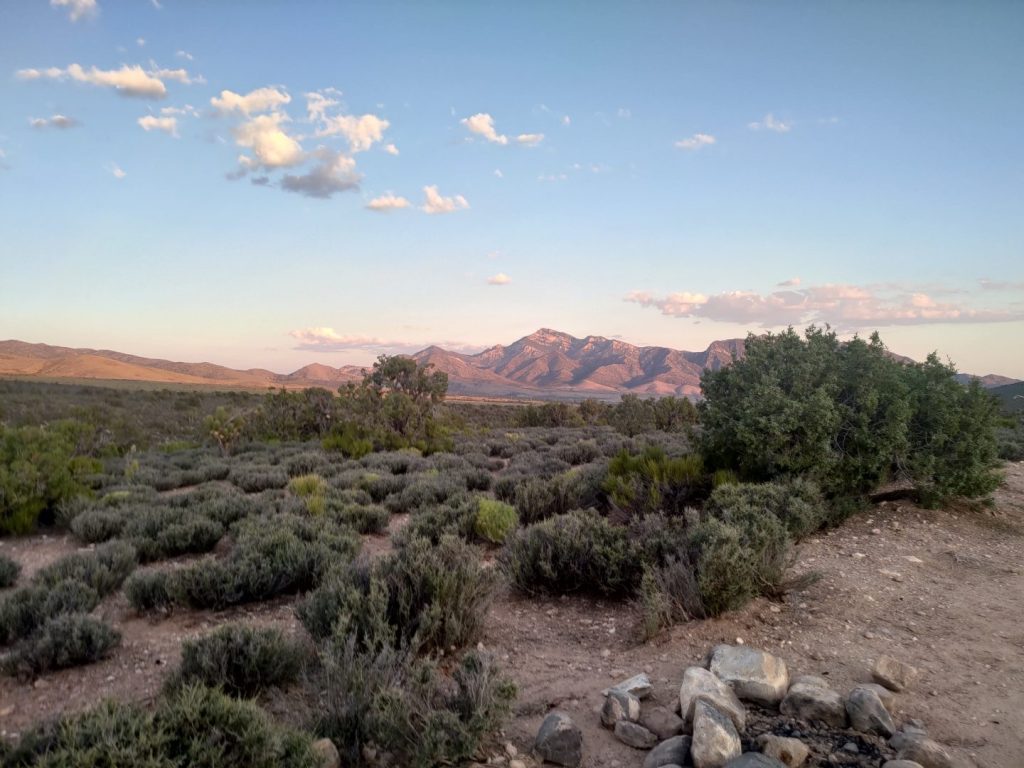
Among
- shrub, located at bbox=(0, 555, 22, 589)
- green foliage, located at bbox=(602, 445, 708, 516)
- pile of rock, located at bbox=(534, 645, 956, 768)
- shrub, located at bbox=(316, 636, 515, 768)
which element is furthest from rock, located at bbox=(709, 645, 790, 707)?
shrub, located at bbox=(0, 555, 22, 589)

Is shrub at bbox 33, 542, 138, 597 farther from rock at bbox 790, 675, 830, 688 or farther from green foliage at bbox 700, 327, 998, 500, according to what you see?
green foliage at bbox 700, 327, 998, 500

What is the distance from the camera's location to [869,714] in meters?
3.48

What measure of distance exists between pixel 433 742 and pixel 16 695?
3.19 m

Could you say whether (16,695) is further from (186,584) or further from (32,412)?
(32,412)

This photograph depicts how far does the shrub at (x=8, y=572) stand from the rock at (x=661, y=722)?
6.87 m

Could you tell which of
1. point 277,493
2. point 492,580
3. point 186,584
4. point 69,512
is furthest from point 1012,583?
point 69,512

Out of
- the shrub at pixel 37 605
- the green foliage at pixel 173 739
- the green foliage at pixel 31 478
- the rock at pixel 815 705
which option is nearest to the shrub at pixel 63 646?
the shrub at pixel 37 605

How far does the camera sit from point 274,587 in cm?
607

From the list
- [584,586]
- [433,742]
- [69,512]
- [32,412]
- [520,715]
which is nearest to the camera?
[433,742]

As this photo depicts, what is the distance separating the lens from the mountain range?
95.0 metres

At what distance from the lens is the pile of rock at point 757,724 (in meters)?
3.16

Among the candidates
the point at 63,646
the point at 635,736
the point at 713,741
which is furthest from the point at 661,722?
the point at 63,646

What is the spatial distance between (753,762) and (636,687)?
1009 millimetres

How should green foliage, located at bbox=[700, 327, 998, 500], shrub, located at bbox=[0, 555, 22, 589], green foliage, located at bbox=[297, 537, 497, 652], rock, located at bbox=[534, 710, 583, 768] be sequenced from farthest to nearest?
1. green foliage, located at bbox=[700, 327, 998, 500]
2. shrub, located at bbox=[0, 555, 22, 589]
3. green foliage, located at bbox=[297, 537, 497, 652]
4. rock, located at bbox=[534, 710, 583, 768]
